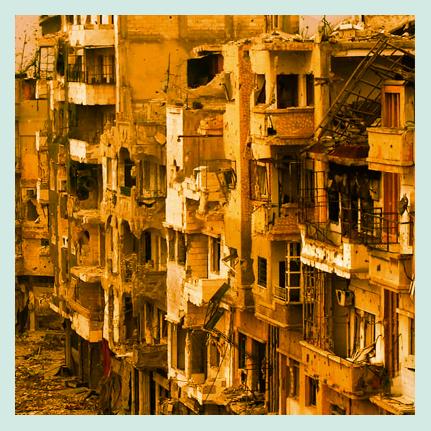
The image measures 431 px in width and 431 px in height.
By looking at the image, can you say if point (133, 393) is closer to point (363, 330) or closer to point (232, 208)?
point (232, 208)

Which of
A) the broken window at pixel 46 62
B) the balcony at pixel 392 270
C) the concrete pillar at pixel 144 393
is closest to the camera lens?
the balcony at pixel 392 270

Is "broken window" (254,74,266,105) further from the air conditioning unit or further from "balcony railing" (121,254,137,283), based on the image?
"balcony railing" (121,254,137,283)

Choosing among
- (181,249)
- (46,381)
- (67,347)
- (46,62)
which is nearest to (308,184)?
(181,249)

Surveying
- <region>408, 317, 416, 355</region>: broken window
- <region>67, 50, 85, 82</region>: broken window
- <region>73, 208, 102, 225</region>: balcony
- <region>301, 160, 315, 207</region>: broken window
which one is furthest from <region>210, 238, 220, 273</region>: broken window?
<region>67, 50, 85, 82</region>: broken window

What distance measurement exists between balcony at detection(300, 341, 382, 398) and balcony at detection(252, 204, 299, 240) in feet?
5.13

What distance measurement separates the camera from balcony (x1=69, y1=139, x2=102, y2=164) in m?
48.2

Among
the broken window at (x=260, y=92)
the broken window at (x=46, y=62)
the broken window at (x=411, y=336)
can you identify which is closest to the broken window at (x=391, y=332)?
the broken window at (x=411, y=336)

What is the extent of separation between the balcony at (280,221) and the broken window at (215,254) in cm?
295

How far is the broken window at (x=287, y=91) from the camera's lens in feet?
124

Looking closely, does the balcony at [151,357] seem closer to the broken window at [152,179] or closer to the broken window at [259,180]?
the broken window at [152,179]

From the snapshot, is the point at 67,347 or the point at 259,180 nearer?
the point at 259,180

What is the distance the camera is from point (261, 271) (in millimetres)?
39375

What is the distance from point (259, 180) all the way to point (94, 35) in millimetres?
8620

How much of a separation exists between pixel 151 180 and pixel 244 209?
17.6ft
